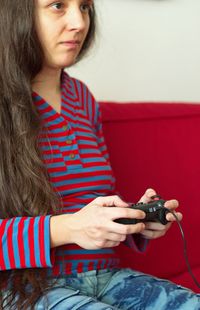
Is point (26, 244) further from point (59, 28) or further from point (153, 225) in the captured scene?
point (59, 28)

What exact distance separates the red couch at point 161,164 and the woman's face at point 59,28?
27 centimetres

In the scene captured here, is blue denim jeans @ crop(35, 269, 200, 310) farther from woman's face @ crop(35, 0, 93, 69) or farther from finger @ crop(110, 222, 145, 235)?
woman's face @ crop(35, 0, 93, 69)

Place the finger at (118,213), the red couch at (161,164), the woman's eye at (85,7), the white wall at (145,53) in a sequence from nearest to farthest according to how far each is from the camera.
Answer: the finger at (118,213) < the woman's eye at (85,7) < the red couch at (161,164) < the white wall at (145,53)

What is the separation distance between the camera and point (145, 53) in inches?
59.7

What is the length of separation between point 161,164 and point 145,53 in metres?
0.42

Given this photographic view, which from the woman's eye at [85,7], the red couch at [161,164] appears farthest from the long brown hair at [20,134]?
the red couch at [161,164]

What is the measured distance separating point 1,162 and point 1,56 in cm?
21

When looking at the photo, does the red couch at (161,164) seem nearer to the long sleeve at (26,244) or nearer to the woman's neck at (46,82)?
the woman's neck at (46,82)

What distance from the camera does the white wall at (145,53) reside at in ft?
4.64

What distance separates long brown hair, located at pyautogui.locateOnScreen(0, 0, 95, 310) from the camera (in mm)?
867

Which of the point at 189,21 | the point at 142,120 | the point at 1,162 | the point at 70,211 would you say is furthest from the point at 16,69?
the point at 189,21

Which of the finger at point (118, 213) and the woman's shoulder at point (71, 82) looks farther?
the woman's shoulder at point (71, 82)

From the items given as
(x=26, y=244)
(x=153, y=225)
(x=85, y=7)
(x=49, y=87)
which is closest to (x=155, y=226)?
(x=153, y=225)

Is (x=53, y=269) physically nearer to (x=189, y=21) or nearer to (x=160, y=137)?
(x=160, y=137)
